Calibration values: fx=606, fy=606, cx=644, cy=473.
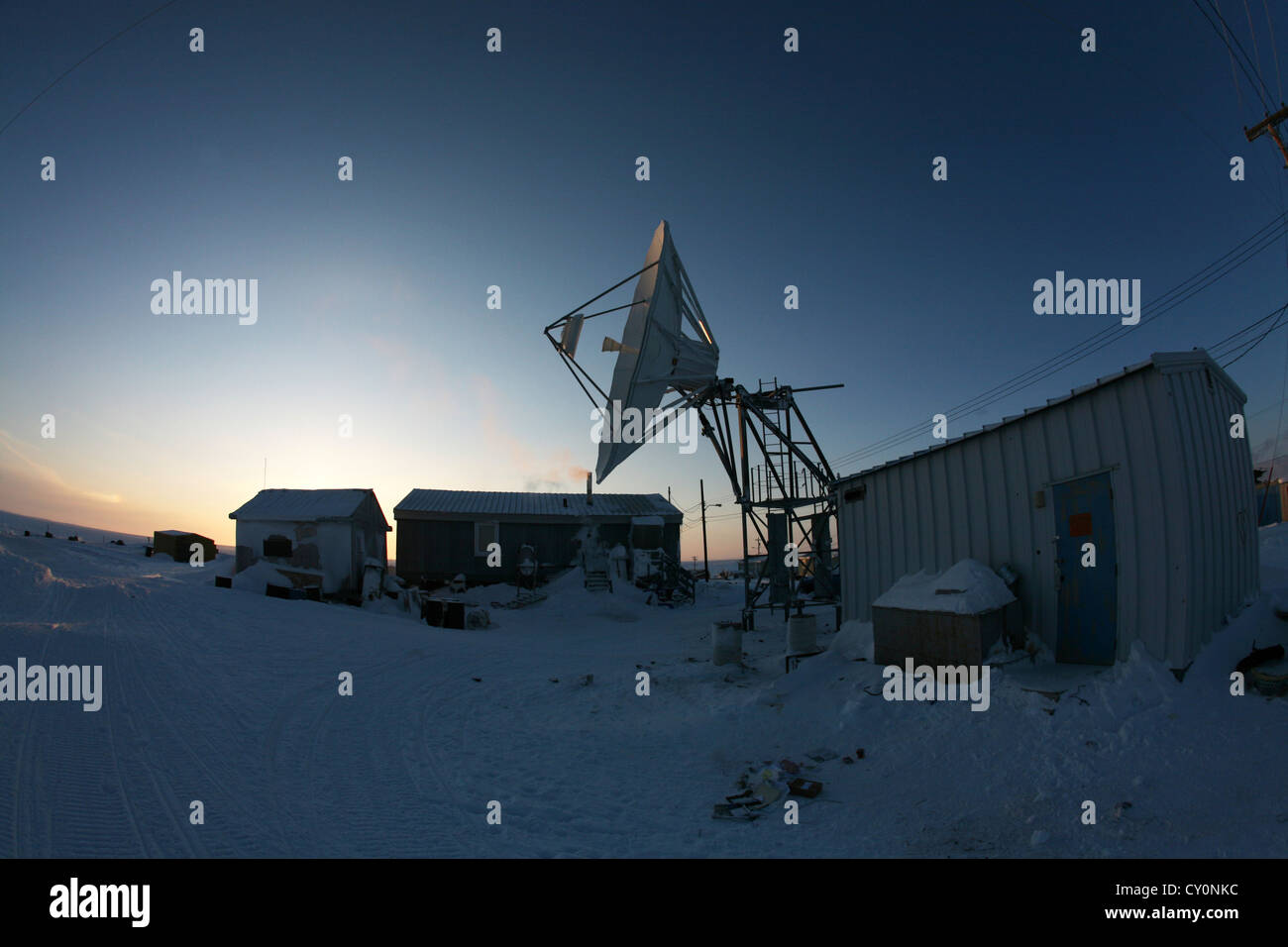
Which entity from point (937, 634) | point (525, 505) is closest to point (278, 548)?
point (525, 505)

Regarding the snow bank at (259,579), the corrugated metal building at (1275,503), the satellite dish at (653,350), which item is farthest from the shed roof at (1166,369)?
the corrugated metal building at (1275,503)

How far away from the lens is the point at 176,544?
32.8 meters

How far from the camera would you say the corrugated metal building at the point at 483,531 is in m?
29.7

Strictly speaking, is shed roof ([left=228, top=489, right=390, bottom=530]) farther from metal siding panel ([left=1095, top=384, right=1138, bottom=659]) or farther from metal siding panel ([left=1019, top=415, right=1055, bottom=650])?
metal siding panel ([left=1095, top=384, right=1138, bottom=659])

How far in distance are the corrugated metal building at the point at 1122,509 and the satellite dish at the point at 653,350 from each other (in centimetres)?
614

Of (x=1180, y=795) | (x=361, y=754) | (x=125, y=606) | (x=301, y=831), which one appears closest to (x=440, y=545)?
(x=125, y=606)

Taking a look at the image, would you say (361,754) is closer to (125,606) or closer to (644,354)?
(644,354)

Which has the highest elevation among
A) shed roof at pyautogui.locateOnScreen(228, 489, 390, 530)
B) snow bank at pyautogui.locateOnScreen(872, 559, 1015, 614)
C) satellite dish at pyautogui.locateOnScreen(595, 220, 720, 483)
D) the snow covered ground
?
satellite dish at pyautogui.locateOnScreen(595, 220, 720, 483)

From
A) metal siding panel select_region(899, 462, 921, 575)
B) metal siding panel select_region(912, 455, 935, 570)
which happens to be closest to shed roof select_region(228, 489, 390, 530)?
metal siding panel select_region(899, 462, 921, 575)

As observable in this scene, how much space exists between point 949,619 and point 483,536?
25.1 metres

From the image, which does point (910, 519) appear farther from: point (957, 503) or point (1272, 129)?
point (1272, 129)

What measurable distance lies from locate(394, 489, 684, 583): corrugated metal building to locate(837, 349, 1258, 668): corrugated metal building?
2193cm

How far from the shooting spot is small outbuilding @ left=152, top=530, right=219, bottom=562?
32.8 m
